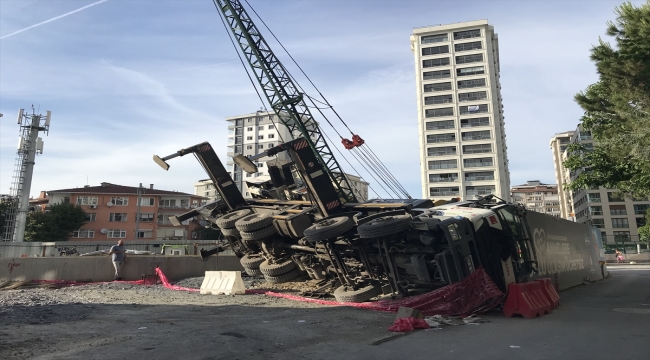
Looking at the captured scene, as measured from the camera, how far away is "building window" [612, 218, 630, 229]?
69.1 m

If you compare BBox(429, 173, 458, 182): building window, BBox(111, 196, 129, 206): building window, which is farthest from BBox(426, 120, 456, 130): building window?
BBox(111, 196, 129, 206): building window

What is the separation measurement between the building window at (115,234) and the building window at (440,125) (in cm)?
4970

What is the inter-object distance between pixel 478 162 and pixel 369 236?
215 feet

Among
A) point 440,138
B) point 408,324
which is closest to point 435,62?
point 440,138

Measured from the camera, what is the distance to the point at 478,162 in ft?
227

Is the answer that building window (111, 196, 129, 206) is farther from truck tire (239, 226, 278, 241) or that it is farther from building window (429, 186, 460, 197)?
truck tire (239, 226, 278, 241)

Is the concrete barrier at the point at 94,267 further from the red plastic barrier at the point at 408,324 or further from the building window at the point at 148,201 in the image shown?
the building window at the point at 148,201

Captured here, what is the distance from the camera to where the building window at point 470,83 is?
233 feet

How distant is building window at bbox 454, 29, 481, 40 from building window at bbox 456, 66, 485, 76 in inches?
226

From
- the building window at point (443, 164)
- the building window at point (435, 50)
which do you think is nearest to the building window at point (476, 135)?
the building window at point (443, 164)

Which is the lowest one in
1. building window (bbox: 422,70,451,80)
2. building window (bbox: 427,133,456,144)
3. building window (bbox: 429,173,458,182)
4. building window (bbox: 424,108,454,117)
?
building window (bbox: 429,173,458,182)

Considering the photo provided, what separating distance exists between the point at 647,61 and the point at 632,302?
21.0 ft

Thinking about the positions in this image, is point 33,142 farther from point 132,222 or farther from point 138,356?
point 138,356

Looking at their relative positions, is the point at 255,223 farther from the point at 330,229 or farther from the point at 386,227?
the point at 386,227
